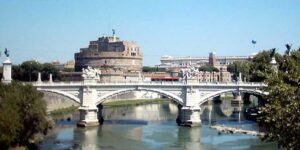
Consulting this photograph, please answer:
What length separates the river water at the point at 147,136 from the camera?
108 feet

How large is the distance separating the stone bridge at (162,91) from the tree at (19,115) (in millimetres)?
10183

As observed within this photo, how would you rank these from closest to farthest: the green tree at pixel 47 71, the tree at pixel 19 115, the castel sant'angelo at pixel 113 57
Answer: the tree at pixel 19 115
the green tree at pixel 47 71
the castel sant'angelo at pixel 113 57

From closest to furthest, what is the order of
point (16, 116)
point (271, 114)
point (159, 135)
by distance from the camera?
point (271, 114)
point (16, 116)
point (159, 135)

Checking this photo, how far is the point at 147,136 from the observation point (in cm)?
3722

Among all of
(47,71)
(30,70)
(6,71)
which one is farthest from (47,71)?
(6,71)

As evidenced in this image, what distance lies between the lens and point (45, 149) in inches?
1209

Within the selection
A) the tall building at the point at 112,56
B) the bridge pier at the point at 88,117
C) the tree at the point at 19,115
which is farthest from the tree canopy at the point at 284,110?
the tall building at the point at 112,56

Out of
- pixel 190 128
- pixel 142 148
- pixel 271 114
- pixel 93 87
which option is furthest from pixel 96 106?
pixel 271 114

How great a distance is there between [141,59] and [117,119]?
145 feet

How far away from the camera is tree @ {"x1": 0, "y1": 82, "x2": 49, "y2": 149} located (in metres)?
25.4

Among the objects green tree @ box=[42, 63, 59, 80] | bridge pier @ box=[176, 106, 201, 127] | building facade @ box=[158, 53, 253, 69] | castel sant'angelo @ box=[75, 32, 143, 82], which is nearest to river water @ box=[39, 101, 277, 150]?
bridge pier @ box=[176, 106, 201, 127]

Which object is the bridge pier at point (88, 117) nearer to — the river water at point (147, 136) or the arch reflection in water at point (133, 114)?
the river water at point (147, 136)

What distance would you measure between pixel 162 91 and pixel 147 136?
6434 mm

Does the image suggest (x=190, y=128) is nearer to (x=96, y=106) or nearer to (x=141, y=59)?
(x=96, y=106)
